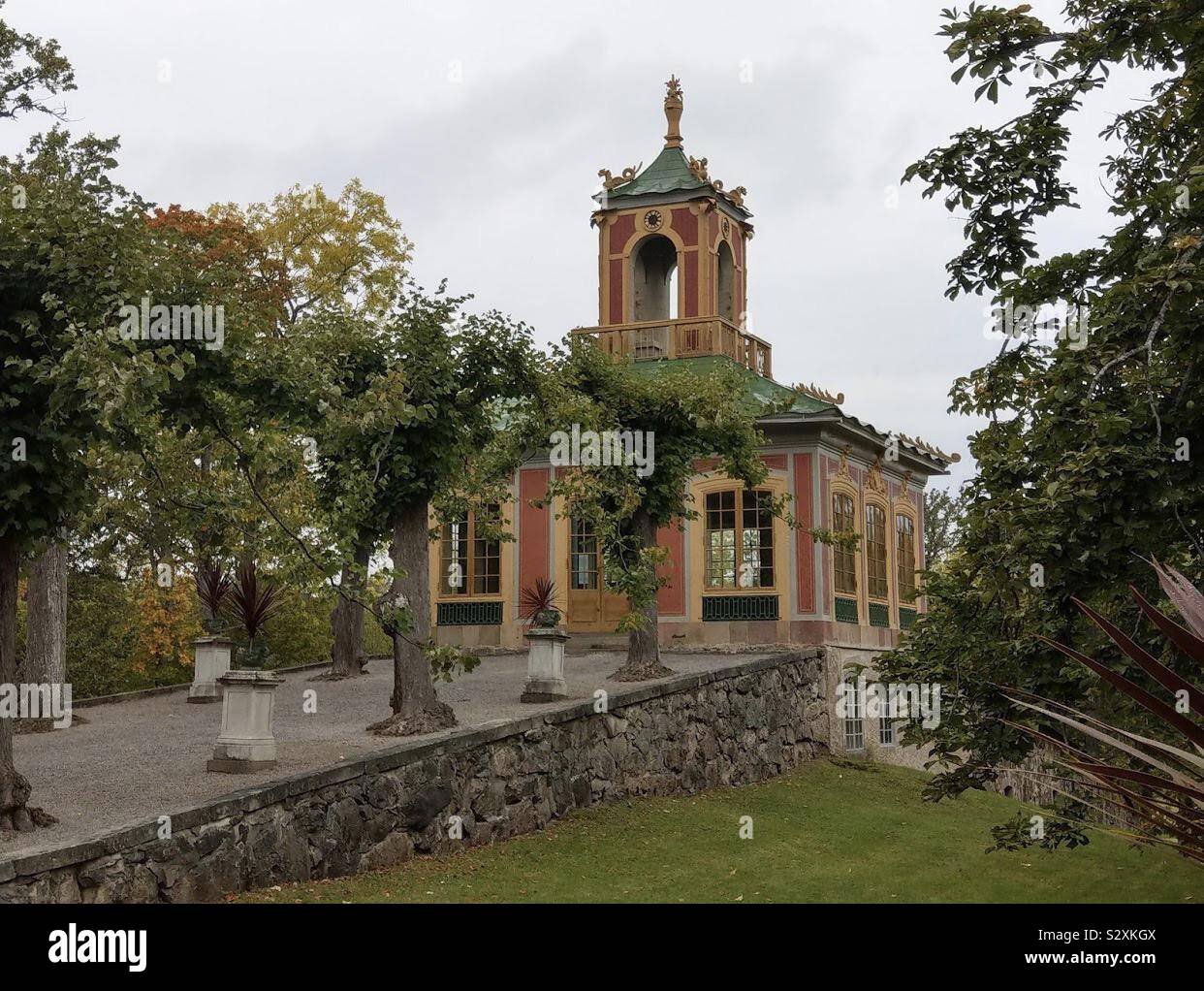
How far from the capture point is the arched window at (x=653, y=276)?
1029 inches

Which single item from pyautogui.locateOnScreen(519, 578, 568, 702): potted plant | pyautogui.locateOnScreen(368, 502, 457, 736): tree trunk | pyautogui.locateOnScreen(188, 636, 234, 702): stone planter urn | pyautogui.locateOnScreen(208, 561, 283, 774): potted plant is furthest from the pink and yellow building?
pyautogui.locateOnScreen(208, 561, 283, 774): potted plant

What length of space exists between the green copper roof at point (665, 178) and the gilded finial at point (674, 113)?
6.5 inches

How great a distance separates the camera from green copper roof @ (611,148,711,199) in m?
25.4

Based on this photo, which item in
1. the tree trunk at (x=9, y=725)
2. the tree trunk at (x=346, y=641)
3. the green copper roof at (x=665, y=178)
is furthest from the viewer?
the green copper roof at (x=665, y=178)

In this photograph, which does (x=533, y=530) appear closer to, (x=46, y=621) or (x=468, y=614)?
(x=468, y=614)

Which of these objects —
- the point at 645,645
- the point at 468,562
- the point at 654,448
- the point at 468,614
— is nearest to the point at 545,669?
the point at 645,645

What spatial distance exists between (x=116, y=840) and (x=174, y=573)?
719 inches

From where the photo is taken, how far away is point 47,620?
18.2 m

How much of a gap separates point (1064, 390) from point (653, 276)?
18.9m

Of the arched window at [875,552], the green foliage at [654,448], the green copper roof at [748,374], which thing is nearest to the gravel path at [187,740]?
the green foliage at [654,448]

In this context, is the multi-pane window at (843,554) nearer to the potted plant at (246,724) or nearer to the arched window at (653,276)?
the arched window at (653,276)

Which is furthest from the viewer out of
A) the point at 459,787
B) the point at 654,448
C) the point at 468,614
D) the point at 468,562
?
the point at 468,562

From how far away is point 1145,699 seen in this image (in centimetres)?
284

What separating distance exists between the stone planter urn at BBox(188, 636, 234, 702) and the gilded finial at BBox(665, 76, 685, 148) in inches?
501
